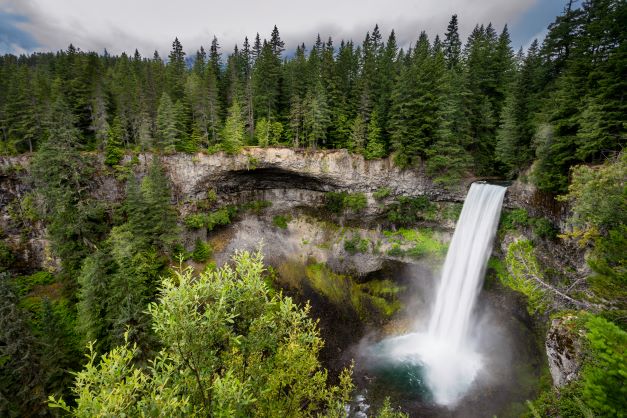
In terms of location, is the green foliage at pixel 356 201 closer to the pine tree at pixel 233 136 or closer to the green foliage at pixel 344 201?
the green foliage at pixel 344 201

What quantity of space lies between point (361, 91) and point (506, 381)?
32487 millimetres

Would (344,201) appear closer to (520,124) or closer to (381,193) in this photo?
(381,193)

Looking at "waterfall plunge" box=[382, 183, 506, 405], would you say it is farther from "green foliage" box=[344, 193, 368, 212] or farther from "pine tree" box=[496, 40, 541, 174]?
"green foliage" box=[344, 193, 368, 212]

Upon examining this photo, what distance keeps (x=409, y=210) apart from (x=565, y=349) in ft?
70.5

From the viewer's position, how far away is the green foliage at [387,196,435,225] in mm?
31859

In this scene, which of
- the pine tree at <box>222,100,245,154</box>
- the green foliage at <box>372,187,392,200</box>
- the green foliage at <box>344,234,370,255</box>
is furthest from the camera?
the pine tree at <box>222,100,245,154</box>

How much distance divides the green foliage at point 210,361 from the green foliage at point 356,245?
82.9ft

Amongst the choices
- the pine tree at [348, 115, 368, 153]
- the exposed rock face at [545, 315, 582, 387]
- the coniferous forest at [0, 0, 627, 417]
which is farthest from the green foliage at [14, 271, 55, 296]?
the exposed rock face at [545, 315, 582, 387]

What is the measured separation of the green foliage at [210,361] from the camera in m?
4.78

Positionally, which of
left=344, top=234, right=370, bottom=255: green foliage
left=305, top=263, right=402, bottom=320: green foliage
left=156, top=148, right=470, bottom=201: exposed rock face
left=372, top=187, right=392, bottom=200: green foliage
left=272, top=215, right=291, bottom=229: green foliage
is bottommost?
left=305, top=263, right=402, bottom=320: green foliage

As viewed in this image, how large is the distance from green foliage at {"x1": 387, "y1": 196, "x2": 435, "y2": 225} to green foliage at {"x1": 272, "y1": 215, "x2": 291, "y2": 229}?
12882mm

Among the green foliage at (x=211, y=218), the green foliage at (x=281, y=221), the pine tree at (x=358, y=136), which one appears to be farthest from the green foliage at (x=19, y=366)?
the pine tree at (x=358, y=136)

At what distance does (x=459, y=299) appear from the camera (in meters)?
25.9

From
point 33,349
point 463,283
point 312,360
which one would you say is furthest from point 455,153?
point 33,349
